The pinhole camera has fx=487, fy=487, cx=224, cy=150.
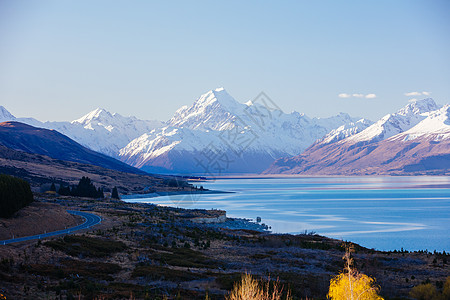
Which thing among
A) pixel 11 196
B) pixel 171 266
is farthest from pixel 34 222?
pixel 171 266

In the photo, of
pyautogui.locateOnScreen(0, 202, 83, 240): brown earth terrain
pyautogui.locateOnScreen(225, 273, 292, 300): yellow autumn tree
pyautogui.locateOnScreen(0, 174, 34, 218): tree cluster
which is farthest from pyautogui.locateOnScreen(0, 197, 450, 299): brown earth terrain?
pyautogui.locateOnScreen(0, 174, 34, 218): tree cluster

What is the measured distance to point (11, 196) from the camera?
148 feet

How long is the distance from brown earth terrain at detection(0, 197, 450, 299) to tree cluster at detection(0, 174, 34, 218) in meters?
7.57

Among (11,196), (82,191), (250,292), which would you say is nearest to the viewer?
(250,292)

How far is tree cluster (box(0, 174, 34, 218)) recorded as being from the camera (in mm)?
44250

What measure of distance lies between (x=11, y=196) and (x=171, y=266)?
61.2 feet

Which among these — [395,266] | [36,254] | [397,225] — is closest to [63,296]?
[36,254]

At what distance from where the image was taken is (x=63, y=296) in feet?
80.7

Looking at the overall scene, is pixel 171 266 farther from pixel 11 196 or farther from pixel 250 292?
pixel 11 196

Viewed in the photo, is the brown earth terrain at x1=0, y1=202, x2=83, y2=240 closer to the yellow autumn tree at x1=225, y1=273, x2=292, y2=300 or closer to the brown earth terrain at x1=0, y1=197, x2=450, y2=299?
the brown earth terrain at x1=0, y1=197, x2=450, y2=299

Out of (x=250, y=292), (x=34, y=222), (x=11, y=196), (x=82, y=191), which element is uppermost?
(x=82, y=191)

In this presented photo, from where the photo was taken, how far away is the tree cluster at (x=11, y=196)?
4425 cm

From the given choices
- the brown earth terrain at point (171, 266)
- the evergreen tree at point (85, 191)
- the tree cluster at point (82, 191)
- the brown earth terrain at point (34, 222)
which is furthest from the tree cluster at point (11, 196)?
the evergreen tree at point (85, 191)

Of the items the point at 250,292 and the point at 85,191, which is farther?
the point at 85,191
